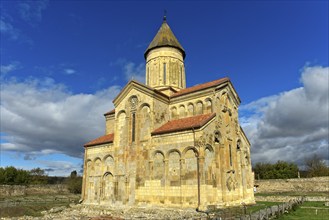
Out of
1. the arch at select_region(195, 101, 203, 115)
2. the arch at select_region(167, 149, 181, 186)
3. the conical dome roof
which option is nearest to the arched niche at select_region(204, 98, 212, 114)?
the arch at select_region(195, 101, 203, 115)

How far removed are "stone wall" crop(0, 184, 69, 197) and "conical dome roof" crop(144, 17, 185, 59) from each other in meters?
29.1

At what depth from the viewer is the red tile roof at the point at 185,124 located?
16859 millimetres

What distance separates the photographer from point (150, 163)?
18234 millimetres

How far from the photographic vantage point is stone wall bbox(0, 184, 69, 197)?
37.2 meters

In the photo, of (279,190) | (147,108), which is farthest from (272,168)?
(147,108)

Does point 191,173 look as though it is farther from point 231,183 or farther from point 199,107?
point 199,107

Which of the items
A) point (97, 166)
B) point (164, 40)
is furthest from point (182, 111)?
point (97, 166)

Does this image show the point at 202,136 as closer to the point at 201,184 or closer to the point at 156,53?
the point at 201,184

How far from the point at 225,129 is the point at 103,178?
35.3 feet

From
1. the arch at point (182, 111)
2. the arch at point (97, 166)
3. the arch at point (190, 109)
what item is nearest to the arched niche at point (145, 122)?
the arch at point (182, 111)

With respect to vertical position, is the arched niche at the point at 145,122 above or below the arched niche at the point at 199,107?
below

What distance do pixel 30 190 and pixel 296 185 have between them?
4003 cm

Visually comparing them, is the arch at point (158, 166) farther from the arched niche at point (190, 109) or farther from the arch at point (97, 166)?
the arch at point (97, 166)

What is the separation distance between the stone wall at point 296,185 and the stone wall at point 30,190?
107ft
